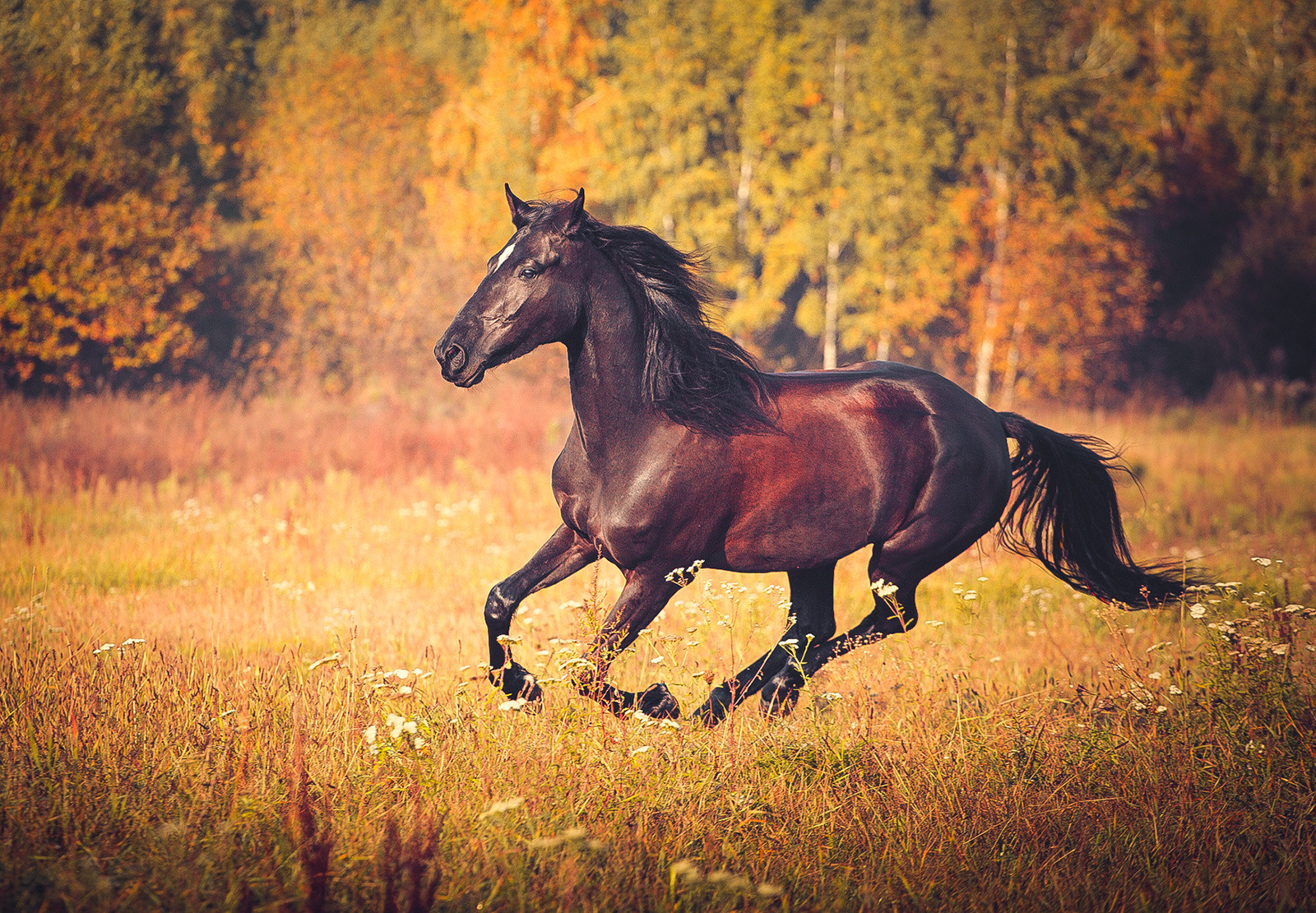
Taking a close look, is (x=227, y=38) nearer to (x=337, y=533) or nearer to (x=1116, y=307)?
(x=337, y=533)

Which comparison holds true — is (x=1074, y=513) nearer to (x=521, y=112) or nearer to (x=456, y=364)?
(x=456, y=364)

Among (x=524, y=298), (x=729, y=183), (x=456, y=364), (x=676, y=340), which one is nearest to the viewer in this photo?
(x=456, y=364)

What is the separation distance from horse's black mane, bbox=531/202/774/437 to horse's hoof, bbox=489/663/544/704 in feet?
4.28

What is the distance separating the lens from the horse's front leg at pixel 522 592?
4.07 meters

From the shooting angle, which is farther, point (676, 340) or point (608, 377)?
point (676, 340)

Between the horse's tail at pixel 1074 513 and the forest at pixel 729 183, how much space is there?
1491 centimetres

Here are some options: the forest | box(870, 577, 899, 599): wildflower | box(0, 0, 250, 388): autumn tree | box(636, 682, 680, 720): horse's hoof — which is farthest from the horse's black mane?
the forest

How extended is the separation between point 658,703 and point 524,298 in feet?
5.95

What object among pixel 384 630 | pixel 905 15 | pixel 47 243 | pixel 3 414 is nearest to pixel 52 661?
pixel 384 630

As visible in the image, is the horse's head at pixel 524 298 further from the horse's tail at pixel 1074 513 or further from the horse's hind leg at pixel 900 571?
the horse's tail at pixel 1074 513

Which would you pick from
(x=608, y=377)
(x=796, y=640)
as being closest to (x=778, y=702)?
(x=796, y=640)

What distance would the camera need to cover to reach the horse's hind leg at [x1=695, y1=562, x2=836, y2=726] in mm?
4387

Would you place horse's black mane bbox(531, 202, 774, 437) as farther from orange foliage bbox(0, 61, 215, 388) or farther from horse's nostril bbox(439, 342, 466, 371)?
orange foliage bbox(0, 61, 215, 388)

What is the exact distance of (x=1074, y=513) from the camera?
536 cm
